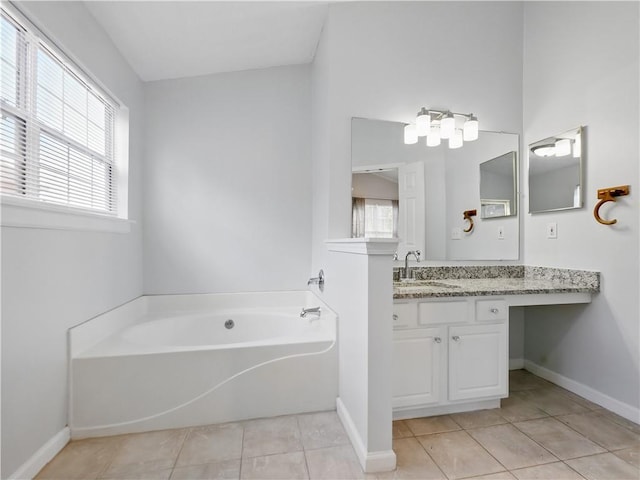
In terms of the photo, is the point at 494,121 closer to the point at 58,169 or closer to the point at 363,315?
the point at 363,315

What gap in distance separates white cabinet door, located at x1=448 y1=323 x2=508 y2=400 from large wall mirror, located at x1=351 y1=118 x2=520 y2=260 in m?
0.67

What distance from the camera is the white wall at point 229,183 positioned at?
9.12 ft

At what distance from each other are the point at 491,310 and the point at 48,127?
8.92 feet

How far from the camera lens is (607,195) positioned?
198 cm

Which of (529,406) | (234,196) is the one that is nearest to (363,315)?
(529,406)

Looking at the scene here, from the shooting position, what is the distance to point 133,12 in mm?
2006

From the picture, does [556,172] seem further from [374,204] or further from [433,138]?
[374,204]

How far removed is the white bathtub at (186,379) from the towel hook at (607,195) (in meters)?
1.81

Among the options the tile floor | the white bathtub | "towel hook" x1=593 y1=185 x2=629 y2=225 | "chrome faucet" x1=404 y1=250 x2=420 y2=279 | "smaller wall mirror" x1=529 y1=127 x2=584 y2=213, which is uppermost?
"smaller wall mirror" x1=529 y1=127 x2=584 y2=213

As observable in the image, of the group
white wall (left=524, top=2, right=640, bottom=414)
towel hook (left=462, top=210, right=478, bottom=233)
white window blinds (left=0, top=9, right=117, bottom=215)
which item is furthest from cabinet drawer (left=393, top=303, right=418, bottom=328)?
white window blinds (left=0, top=9, right=117, bottom=215)

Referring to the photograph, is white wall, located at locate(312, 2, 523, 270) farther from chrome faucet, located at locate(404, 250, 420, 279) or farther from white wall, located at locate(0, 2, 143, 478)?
white wall, located at locate(0, 2, 143, 478)

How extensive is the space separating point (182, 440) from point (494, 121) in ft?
10.2

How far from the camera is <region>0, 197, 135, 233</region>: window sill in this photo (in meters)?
1.33

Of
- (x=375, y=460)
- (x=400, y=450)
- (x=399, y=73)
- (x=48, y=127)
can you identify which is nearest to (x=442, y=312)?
(x=400, y=450)
